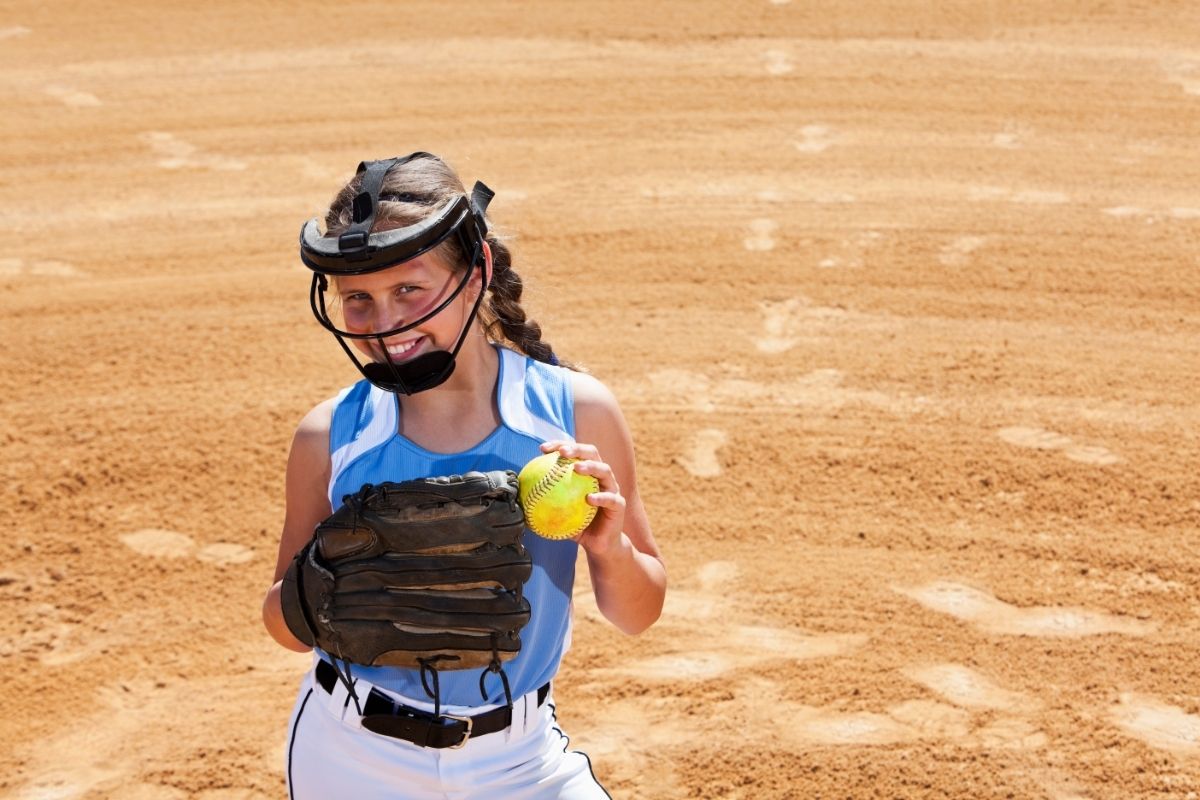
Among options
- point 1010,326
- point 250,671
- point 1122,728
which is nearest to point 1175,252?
point 1010,326

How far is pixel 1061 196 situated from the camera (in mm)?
8695

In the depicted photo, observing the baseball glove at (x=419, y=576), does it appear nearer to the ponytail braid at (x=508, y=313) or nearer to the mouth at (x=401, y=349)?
the mouth at (x=401, y=349)

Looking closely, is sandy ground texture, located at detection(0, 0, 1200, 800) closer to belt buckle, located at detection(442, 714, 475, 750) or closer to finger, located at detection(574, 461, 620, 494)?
belt buckle, located at detection(442, 714, 475, 750)

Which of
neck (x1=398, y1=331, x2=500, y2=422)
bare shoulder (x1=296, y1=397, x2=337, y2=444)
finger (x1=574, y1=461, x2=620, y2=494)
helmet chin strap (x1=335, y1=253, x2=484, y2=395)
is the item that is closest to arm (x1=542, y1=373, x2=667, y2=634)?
finger (x1=574, y1=461, x2=620, y2=494)

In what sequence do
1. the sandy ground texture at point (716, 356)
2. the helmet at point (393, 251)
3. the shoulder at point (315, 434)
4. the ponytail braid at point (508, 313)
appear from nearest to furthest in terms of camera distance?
the helmet at point (393, 251)
the shoulder at point (315, 434)
the ponytail braid at point (508, 313)
the sandy ground texture at point (716, 356)

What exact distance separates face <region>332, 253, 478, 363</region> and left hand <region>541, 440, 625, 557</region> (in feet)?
1.25

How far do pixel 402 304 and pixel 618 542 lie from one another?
68 cm

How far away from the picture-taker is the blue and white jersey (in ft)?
9.54

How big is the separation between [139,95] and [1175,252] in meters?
7.76

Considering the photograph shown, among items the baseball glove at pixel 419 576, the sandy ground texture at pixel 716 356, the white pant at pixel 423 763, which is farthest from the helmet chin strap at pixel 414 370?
the sandy ground texture at pixel 716 356

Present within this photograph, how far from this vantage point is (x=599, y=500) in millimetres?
2629

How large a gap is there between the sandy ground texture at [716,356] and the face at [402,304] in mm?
2389

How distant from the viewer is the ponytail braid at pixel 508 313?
317 centimetres

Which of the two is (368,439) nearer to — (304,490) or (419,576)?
(304,490)
